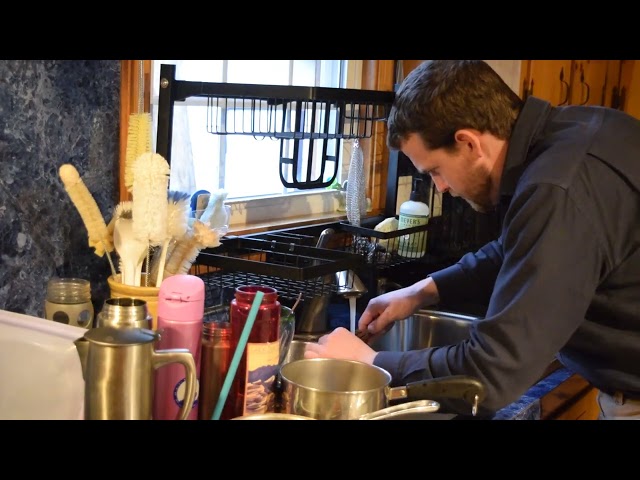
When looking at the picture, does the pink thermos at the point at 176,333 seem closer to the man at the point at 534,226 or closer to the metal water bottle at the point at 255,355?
the metal water bottle at the point at 255,355

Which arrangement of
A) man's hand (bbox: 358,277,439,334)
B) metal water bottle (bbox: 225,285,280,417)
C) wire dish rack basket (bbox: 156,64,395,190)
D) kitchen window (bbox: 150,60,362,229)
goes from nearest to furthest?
metal water bottle (bbox: 225,285,280,417)
wire dish rack basket (bbox: 156,64,395,190)
man's hand (bbox: 358,277,439,334)
kitchen window (bbox: 150,60,362,229)

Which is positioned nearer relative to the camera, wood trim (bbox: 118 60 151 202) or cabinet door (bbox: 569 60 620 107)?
wood trim (bbox: 118 60 151 202)

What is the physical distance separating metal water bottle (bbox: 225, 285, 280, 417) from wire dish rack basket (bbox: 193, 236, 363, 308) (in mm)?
374

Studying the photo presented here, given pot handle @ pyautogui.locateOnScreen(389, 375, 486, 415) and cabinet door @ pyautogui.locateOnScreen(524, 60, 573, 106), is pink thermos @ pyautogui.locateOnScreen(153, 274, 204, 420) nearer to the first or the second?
pot handle @ pyautogui.locateOnScreen(389, 375, 486, 415)

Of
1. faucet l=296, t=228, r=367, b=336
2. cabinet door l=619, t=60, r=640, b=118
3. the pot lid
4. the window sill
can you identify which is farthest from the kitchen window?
cabinet door l=619, t=60, r=640, b=118

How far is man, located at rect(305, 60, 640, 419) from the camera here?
4.44ft

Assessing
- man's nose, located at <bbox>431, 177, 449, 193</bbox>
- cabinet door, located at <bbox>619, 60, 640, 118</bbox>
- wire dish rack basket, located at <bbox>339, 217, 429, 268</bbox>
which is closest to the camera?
man's nose, located at <bbox>431, 177, 449, 193</bbox>

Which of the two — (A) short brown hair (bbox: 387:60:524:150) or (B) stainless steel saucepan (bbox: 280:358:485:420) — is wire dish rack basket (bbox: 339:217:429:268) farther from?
(B) stainless steel saucepan (bbox: 280:358:485:420)

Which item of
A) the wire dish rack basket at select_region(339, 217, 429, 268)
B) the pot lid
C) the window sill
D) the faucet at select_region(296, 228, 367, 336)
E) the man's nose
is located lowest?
the faucet at select_region(296, 228, 367, 336)

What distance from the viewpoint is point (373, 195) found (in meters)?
2.80

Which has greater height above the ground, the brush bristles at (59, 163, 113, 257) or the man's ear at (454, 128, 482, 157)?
the man's ear at (454, 128, 482, 157)

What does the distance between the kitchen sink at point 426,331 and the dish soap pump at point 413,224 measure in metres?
0.30
